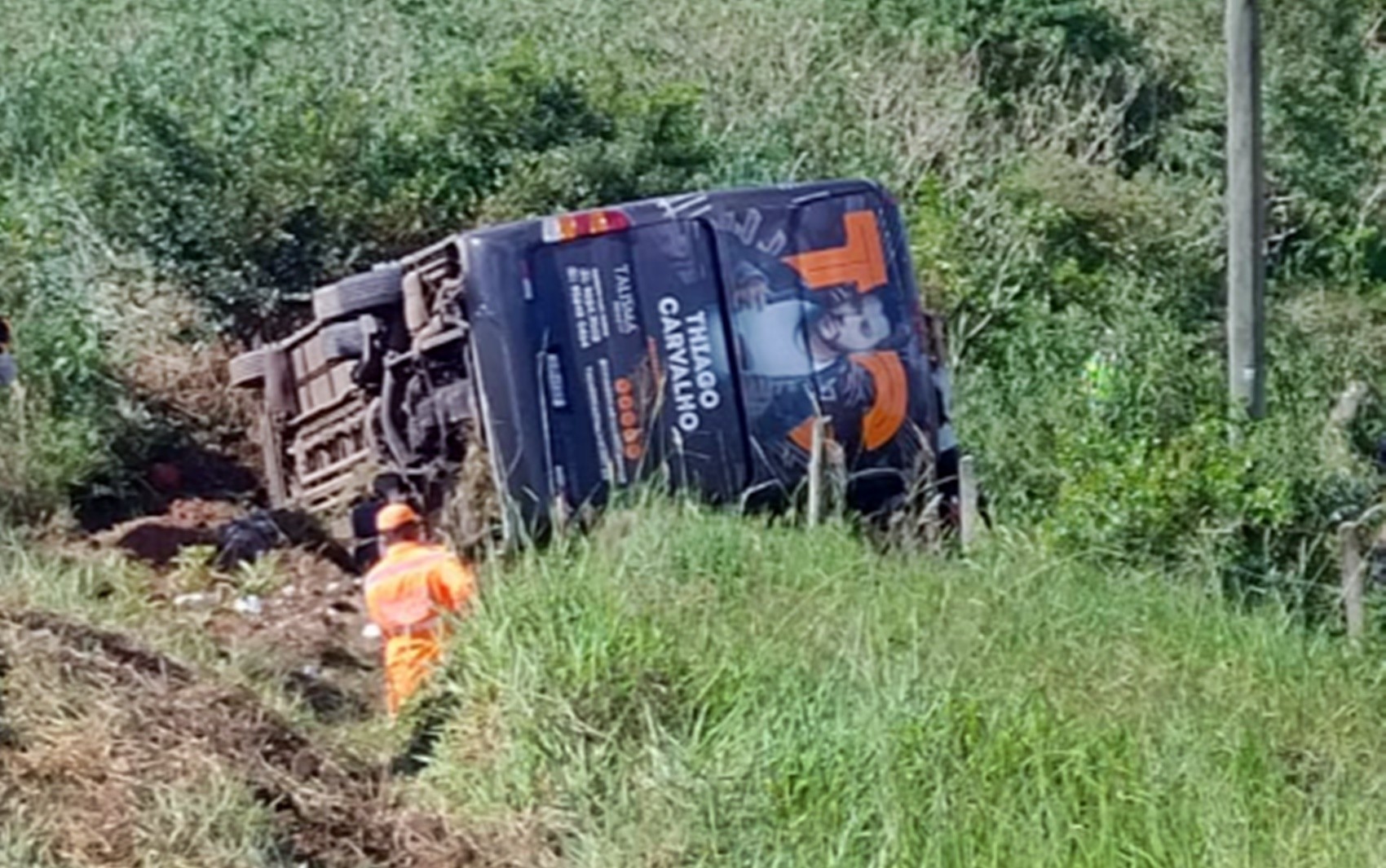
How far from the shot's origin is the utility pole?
1338 centimetres

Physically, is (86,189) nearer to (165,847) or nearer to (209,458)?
(209,458)

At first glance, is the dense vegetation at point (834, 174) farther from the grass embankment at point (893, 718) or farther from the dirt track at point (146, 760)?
the dirt track at point (146, 760)

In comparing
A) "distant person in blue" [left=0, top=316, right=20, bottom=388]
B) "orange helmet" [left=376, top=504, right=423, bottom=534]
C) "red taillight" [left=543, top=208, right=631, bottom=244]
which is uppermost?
"red taillight" [left=543, top=208, right=631, bottom=244]

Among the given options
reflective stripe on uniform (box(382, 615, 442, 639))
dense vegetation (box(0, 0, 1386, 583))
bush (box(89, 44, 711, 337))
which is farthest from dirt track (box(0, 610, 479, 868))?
bush (box(89, 44, 711, 337))

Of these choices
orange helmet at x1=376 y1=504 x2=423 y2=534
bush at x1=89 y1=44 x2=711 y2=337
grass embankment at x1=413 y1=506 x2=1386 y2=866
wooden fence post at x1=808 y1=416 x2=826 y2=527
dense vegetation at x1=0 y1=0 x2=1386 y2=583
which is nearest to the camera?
grass embankment at x1=413 y1=506 x2=1386 y2=866

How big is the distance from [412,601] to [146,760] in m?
2.41

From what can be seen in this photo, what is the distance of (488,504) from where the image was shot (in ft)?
32.0

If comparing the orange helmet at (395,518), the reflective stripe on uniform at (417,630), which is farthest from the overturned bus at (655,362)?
the reflective stripe on uniform at (417,630)

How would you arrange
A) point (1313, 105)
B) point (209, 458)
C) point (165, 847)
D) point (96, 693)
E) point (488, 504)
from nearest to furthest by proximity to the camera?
point (165, 847) → point (96, 693) → point (488, 504) → point (209, 458) → point (1313, 105)

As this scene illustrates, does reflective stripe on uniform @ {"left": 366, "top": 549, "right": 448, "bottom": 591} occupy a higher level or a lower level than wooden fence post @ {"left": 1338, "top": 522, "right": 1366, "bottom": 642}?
higher

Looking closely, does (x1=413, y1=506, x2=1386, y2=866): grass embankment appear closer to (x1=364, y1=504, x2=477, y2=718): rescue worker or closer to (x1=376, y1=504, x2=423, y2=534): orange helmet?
(x1=364, y1=504, x2=477, y2=718): rescue worker

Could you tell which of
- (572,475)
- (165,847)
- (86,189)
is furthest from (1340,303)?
(165,847)

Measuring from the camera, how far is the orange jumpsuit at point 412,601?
819cm

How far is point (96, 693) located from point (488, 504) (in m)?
3.45
